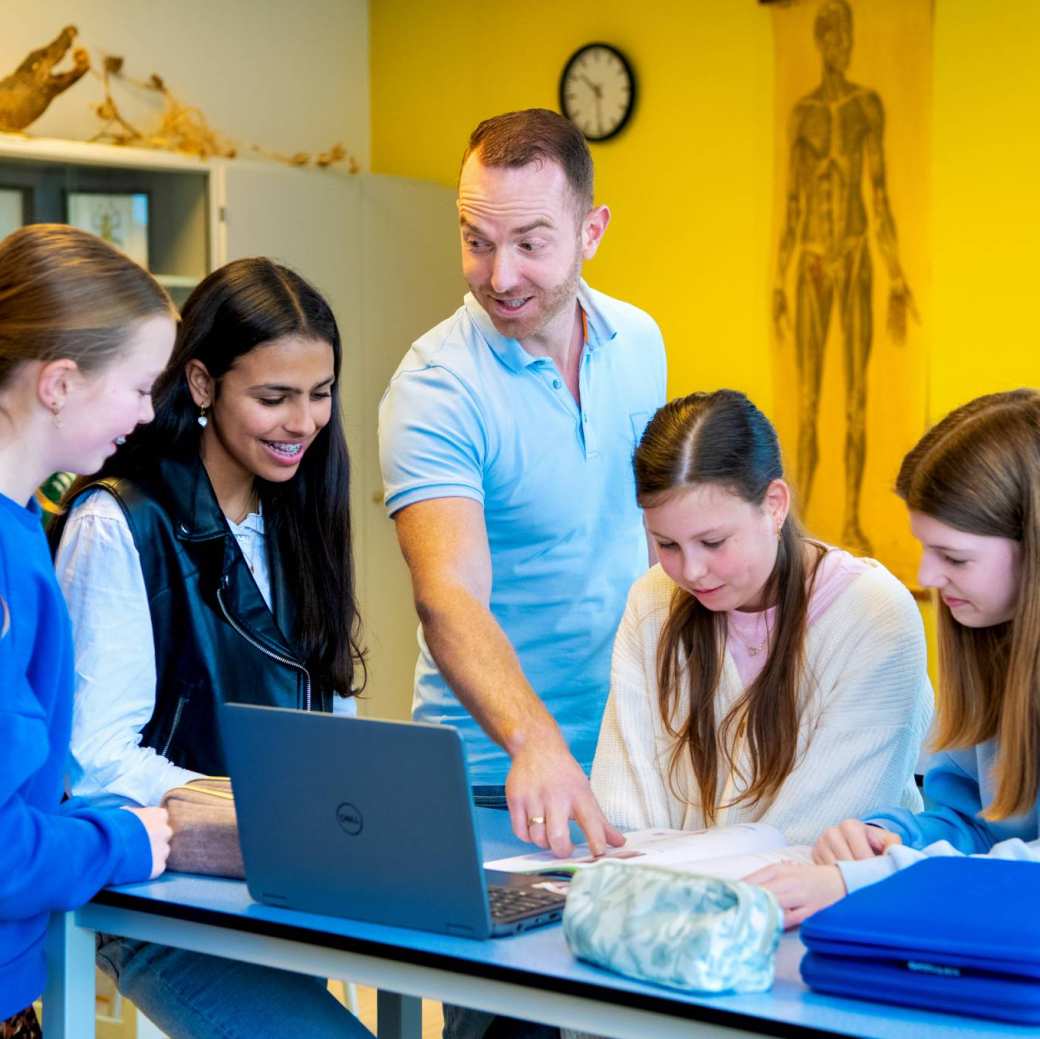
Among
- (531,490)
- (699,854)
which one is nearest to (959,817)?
(699,854)

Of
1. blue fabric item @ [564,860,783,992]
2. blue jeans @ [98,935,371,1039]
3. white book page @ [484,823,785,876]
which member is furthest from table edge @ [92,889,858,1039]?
white book page @ [484,823,785,876]

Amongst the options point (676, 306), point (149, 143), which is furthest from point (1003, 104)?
point (149, 143)

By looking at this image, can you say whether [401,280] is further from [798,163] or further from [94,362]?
[94,362]

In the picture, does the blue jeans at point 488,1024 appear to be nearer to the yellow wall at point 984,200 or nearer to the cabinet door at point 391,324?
the yellow wall at point 984,200

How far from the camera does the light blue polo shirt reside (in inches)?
92.1

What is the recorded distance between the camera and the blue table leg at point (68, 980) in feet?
6.02

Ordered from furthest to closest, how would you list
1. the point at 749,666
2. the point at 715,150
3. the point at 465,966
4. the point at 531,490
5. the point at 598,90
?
the point at 598,90 < the point at 715,150 < the point at 531,490 < the point at 749,666 < the point at 465,966

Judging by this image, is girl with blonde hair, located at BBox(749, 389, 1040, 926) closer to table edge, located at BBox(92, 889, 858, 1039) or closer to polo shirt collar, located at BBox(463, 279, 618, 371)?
table edge, located at BBox(92, 889, 858, 1039)

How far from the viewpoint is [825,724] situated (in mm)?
2014

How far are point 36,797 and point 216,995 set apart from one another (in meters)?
0.34

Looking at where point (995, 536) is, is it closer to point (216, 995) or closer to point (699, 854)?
point (699, 854)

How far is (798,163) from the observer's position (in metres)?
4.38

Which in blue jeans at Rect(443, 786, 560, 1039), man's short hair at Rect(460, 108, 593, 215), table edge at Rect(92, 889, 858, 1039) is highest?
man's short hair at Rect(460, 108, 593, 215)

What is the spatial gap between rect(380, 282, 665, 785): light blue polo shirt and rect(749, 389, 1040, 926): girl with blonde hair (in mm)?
630
